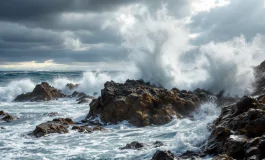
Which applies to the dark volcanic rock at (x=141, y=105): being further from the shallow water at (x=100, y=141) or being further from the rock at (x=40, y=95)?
Answer: the rock at (x=40, y=95)

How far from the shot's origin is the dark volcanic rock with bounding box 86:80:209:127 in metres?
13.8

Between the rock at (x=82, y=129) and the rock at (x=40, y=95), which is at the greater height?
the rock at (x=40, y=95)

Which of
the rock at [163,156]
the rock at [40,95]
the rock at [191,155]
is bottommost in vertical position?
the rock at [191,155]

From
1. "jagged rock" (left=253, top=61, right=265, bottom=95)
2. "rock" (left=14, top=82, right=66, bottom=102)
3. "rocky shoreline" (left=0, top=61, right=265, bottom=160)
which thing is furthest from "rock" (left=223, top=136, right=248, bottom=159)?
"rock" (left=14, top=82, right=66, bottom=102)

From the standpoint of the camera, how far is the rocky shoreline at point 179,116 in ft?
22.9

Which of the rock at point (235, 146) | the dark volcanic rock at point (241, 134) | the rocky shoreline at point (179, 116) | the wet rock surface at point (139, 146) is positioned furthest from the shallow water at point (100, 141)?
the rock at point (235, 146)

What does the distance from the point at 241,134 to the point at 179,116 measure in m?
6.94

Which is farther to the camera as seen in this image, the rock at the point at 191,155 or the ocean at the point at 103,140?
the ocean at the point at 103,140

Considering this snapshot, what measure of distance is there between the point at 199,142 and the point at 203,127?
1.42 meters

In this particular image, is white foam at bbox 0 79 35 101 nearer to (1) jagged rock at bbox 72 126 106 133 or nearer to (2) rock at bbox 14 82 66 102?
(2) rock at bbox 14 82 66 102

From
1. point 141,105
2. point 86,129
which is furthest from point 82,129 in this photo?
point 141,105

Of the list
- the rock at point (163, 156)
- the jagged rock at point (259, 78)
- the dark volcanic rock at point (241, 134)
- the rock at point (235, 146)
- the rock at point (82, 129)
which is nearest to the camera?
the dark volcanic rock at point (241, 134)

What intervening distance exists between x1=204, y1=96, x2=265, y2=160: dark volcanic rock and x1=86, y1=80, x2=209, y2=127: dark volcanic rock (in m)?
5.30

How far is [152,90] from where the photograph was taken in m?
16.0
